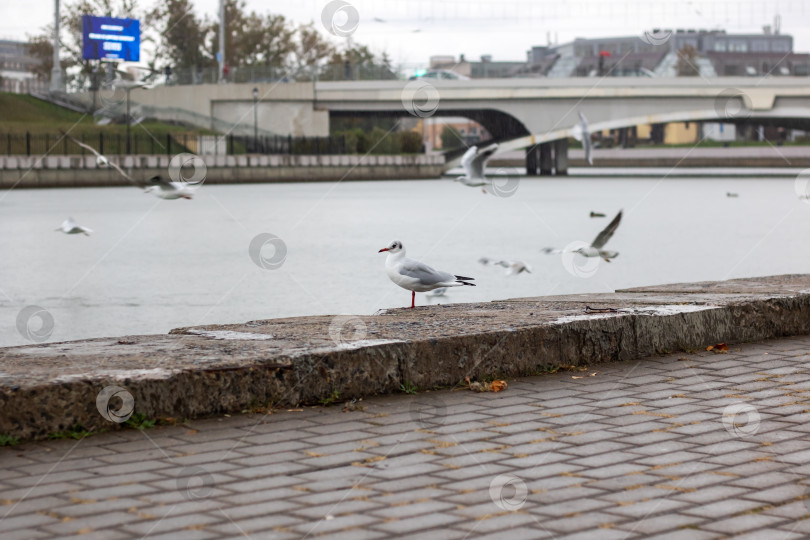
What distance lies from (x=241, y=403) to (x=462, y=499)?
5.12 feet

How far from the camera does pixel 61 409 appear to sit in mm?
4863

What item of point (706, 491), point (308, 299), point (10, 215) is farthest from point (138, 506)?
point (10, 215)

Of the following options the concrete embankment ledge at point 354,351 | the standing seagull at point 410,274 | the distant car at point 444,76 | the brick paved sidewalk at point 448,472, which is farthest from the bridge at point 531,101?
the brick paved sidewalk at point 448,472

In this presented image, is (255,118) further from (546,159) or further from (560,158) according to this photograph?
(560,158)

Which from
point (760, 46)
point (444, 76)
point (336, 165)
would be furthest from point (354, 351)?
point (760, 46)

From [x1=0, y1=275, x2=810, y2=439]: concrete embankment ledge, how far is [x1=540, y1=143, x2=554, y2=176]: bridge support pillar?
220ft

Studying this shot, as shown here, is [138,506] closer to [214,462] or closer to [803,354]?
[214,462]

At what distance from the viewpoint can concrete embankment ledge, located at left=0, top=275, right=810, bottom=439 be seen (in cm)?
500

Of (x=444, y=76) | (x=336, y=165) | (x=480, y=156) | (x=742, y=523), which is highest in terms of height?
(x=444, y=76)

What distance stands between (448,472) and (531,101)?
210 ft

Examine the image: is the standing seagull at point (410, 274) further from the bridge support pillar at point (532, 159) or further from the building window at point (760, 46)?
the building window at point (760, 46)

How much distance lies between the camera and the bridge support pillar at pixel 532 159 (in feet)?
249

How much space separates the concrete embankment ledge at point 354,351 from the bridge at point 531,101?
57112 millimetres

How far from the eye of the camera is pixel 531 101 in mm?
67375
